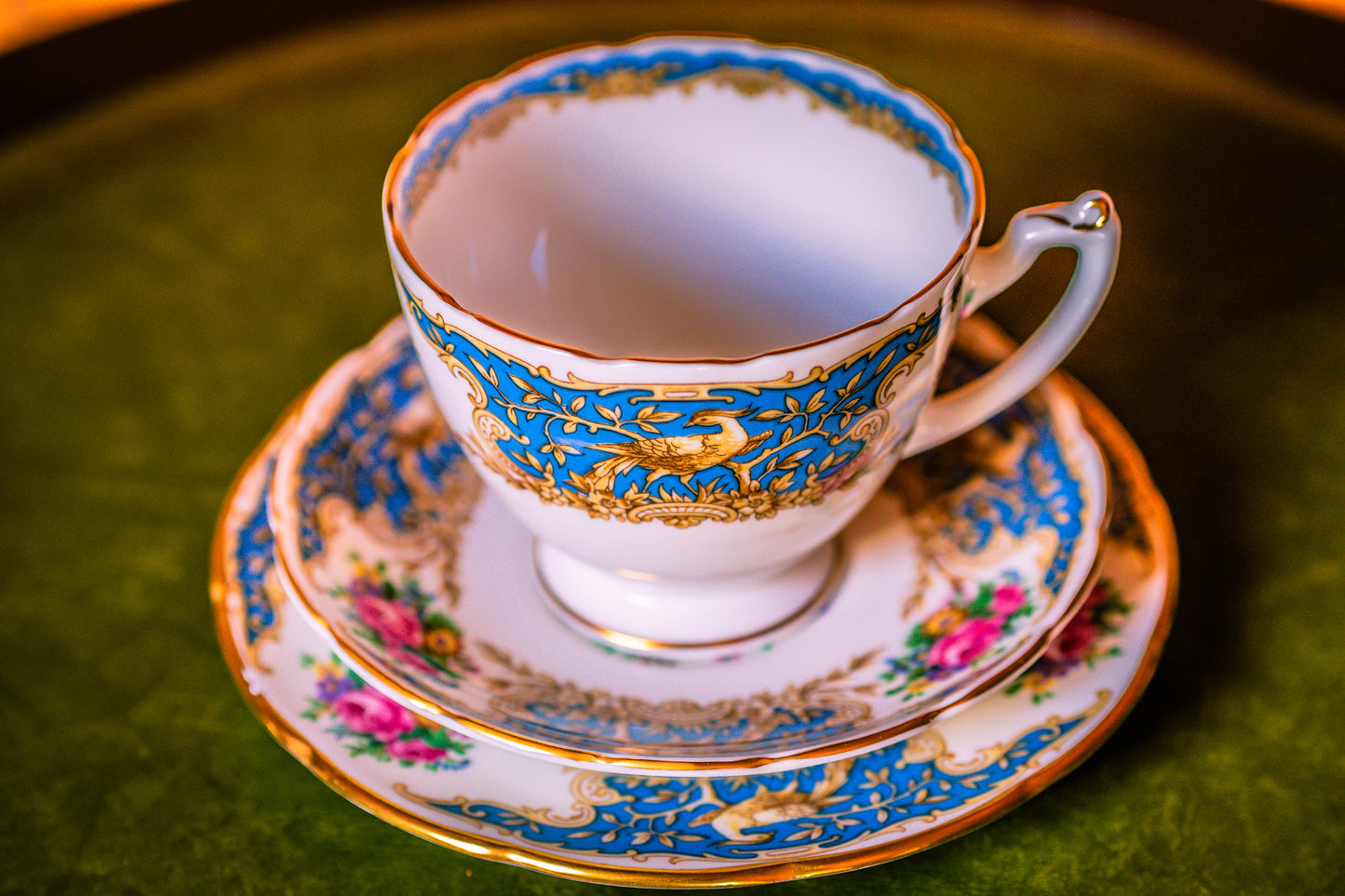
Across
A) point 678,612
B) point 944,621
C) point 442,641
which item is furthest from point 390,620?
point 944,621

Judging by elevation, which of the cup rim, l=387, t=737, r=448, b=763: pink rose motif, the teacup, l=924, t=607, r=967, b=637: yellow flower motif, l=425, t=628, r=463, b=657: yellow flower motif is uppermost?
the cup rim

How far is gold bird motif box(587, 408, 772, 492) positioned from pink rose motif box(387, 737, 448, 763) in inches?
6.1

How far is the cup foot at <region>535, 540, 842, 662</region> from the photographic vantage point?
0.59 meters

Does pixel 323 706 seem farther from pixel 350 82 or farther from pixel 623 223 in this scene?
pixel 350 82

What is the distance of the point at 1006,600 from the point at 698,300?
27 cm

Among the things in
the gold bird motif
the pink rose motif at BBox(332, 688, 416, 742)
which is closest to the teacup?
the gold bird motif

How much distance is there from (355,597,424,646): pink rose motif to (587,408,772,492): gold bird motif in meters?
0.15

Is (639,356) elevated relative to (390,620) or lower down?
elevated

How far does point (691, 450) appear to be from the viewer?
0.47 meters

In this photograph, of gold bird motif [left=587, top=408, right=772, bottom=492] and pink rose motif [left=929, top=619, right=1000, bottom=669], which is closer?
gold bird motif [left=587, top=408, right=772, bottom=492]

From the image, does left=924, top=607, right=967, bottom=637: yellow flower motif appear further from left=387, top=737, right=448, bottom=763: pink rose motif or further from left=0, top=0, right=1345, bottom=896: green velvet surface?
left=387, top=737, right=448, bottom=763: pink rose motif

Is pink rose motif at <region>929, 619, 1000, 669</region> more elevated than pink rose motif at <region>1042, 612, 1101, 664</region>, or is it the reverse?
pink rose motif at <region>1042, 612, 1101, 664</region>

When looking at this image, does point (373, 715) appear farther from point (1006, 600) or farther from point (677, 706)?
point (1006, 600)

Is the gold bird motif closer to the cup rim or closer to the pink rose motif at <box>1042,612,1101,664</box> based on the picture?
the cup rim
